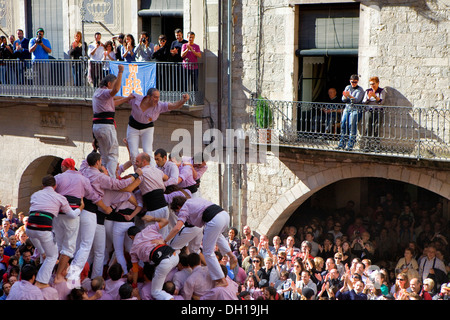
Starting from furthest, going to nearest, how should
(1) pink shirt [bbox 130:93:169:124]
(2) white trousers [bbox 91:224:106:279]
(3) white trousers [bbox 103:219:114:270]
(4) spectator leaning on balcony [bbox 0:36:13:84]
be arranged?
(4) spectator leaning on balcony [bbox 0:36:13:84]
(1) pink shirt [bbox 130:93:169:124]
(3) white trousers [bbox 103:219:114:270]
(2) white trousers [bbox 91:224:106:279]

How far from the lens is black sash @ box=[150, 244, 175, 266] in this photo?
9.87 meters

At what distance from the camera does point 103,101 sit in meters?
11.5

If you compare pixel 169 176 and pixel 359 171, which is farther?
pixel 359 171

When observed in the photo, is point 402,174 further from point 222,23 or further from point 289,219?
point 222,23

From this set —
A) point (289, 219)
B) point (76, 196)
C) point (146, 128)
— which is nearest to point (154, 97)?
point (146, 128)

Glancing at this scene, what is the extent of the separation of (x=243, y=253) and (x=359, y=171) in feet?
11.0

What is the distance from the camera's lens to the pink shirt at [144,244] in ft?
33.1

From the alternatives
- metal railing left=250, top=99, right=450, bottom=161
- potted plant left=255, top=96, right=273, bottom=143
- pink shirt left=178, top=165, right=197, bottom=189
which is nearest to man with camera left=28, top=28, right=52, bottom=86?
metal railing left=250, top=99, right=450, bottom=161

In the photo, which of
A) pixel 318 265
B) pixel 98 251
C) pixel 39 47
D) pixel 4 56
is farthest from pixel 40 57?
pixel 318 265

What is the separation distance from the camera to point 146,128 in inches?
488

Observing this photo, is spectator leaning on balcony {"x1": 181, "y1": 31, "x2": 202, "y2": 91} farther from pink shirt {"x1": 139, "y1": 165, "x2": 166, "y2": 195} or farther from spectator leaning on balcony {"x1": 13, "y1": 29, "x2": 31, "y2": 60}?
pink shirt {"x1": 139, "y1": 165, "x2": 166, "y2": 195}

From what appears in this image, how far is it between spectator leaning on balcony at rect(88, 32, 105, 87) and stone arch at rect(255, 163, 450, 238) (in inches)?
230

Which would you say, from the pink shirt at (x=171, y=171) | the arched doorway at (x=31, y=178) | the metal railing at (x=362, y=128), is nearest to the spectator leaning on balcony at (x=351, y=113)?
the metal railing at (x=362, y=128)

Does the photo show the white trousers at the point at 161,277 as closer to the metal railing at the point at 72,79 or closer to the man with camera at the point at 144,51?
the metal railing at the point at 72,79
